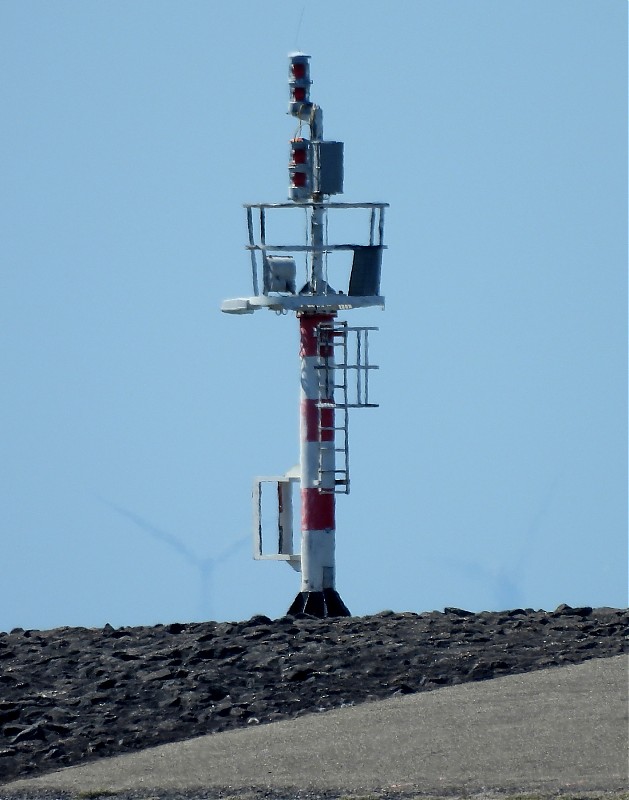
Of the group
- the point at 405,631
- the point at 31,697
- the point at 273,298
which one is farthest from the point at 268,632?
the point at 273,298

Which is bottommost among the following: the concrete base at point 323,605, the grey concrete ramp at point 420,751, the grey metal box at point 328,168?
the grey concrete ramp at point 420,751

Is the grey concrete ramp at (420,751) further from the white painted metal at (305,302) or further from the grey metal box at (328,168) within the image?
the grey metal box at (328,168)

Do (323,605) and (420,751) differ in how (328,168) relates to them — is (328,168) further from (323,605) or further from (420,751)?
(420,751)

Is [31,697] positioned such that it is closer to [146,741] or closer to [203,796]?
[146,741]

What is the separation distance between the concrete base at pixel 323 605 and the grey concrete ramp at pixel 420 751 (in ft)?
19.6

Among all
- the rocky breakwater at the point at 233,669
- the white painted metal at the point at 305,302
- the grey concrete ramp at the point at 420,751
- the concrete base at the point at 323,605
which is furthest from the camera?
the concrete base at the point at 323,605

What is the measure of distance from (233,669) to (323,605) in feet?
16.0

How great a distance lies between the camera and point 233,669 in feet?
72.5

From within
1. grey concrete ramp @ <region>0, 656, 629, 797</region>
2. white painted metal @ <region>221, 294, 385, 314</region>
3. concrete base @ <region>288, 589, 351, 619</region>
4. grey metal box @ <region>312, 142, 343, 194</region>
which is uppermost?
grey metal box @ <region>312, 142, 343, 194</region>

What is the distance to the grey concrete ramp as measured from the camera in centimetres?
1784

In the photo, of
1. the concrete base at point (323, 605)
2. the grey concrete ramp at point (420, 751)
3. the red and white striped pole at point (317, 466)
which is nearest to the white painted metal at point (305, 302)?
the red and white striped pole at point (317, 466)

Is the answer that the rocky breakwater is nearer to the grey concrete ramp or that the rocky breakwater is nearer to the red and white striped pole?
the grey concrete ramp

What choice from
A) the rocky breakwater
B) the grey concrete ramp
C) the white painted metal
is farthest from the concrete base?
the grey concrete ramp

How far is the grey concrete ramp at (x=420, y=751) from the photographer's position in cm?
1784
